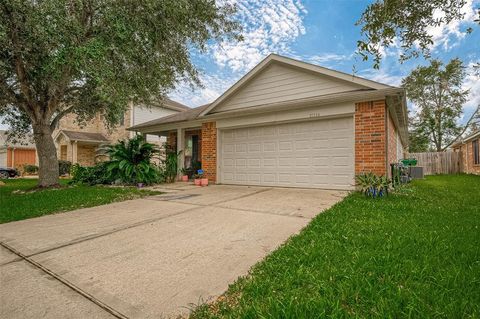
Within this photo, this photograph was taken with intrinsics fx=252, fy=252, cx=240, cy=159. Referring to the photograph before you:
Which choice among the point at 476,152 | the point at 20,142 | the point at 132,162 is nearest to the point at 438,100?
the point at 476,152

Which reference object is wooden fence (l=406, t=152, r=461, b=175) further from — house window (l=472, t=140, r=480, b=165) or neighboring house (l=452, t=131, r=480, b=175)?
house window (l=472, t=140, r=480, b=165)

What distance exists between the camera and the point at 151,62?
716cm

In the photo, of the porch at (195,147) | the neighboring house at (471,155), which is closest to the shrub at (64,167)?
the porch at (195,147)

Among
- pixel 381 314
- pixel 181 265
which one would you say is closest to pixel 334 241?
pixel 381 314

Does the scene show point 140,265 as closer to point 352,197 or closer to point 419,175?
point 352,197

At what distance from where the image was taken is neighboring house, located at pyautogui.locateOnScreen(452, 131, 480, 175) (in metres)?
15.2

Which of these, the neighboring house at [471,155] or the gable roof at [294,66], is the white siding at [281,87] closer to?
the gable roof at [294,66]

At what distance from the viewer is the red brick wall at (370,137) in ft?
20.9

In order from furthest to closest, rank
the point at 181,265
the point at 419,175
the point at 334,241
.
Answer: the point at 419,175 < the point at 334,241 < the point at 181,265

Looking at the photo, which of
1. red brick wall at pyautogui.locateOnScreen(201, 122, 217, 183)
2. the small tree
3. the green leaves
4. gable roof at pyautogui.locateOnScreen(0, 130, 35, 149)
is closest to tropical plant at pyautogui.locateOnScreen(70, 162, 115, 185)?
gable roof at pyautogui.locateOnScreen(0, 130, 35, 149)

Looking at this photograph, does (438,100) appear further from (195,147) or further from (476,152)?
(195,147)

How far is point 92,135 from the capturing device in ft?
63.9

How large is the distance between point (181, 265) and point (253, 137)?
22.2 feet

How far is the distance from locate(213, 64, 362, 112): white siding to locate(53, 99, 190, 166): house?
32.5 ft
